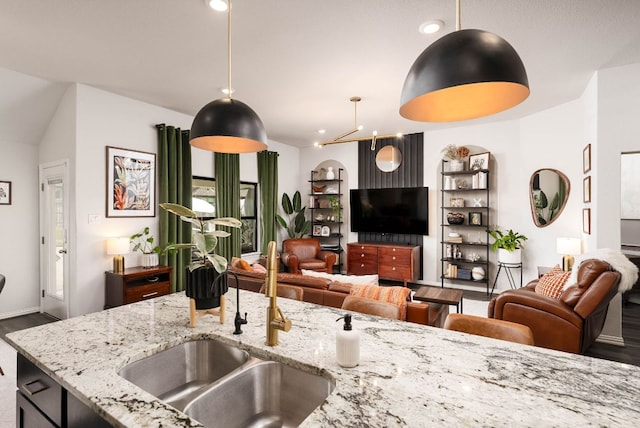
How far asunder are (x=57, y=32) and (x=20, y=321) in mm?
3448

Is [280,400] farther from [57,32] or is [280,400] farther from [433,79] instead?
[57,32]

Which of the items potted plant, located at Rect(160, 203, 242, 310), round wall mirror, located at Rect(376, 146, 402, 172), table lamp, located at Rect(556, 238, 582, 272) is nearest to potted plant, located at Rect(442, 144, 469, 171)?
round wall mirror, located at Rect(376, 146, 402, 172)

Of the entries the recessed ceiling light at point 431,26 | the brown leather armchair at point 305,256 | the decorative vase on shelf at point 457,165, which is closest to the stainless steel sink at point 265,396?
the recessed ceiling light at point 431,26

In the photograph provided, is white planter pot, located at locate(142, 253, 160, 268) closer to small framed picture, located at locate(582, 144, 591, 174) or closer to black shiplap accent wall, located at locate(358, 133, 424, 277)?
black shiplap accent wall, located at locate(358, 133, 424, 277)

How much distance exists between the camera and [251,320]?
159cm

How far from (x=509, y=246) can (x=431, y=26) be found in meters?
3.60

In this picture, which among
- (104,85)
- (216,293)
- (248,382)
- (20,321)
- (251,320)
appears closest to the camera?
(248,382)

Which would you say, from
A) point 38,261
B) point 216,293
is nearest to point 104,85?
point 38,261

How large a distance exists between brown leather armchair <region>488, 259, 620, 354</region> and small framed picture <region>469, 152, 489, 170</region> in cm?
277

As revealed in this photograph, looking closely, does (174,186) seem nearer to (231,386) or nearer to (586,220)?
(231,386)

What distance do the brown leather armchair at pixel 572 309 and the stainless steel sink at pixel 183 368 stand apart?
8.73 feet

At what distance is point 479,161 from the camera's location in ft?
17.8

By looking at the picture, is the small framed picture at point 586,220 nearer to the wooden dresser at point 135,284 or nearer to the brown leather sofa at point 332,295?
the brown leather sofa at point 332,295

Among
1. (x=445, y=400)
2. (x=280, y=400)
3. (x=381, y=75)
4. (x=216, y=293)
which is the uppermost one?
(x=381, y=75)
